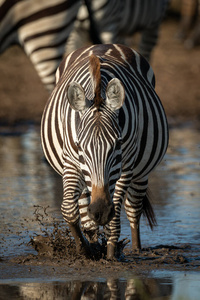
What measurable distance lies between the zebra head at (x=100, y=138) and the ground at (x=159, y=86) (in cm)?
763

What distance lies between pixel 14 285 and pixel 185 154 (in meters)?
5.68

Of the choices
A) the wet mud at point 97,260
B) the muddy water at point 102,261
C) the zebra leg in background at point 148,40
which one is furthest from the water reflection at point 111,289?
the zebra leg in background at point 148,40

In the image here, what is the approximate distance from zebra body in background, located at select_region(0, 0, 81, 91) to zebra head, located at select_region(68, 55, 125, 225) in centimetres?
383

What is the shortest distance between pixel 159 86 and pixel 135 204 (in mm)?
8801

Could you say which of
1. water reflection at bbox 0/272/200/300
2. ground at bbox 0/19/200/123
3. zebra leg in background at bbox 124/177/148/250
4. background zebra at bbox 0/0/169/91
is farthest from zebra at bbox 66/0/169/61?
water reflection at bbox 0/272/200/300

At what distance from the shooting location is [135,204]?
244 inches

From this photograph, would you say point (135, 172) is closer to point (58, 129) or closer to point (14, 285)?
point (58, 129)

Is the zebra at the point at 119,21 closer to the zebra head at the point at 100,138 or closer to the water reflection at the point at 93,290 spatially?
the zebra head at the point at 100,138

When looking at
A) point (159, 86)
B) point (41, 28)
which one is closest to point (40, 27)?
point (41, 28)

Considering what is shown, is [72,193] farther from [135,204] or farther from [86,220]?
[135,204]

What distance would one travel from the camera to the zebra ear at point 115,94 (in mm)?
4883

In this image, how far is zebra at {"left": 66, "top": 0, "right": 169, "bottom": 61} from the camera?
10.7 meters

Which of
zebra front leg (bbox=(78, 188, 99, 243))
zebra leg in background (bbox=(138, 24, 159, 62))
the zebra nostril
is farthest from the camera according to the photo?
zebra leg in background (bbox=(138, 24, 159, 62))

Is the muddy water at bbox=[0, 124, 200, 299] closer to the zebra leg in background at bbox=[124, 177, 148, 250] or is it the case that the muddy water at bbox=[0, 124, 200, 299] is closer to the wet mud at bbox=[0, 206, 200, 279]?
the wet mud at bbox=[0, 206, 200, 279]
